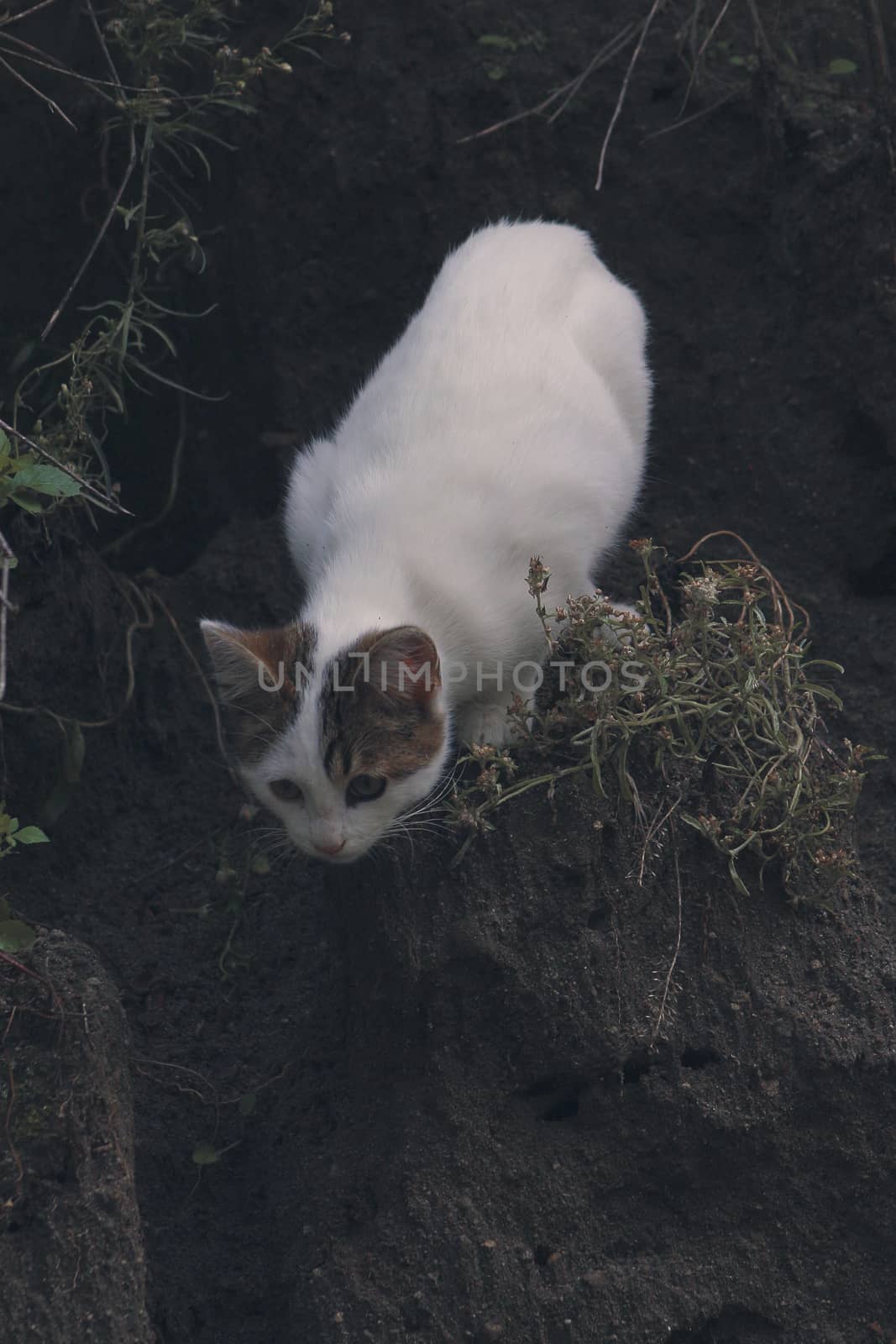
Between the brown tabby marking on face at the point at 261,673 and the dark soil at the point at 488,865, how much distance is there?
1.49 feet

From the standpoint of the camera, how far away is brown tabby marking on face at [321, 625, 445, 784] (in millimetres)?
2828

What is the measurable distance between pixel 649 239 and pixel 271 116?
1499 millimetres

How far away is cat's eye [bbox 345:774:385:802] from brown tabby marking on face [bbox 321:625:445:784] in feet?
0.10

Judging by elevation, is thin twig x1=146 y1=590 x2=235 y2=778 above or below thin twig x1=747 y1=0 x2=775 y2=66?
below

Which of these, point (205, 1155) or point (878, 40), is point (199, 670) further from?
point (878, 40)

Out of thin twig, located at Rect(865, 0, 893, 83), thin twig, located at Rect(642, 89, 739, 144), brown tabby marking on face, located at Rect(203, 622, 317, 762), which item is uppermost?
thin twig, located at Rect(865, 0, 893, 83)

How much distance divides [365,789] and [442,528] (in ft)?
2.49

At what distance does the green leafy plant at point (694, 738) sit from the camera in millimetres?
2963

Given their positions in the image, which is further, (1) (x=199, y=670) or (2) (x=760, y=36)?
(2) (x=760, y=36)

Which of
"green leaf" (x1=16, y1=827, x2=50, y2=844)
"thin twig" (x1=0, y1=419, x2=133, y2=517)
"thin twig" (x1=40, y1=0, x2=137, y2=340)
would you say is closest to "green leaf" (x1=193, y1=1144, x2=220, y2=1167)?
"green leaf" (x1=16, y1=827, x2=50, y2=844)

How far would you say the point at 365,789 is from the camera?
9.66 feet

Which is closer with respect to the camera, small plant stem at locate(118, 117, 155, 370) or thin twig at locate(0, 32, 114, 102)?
thin twig at locate(0, 32, 114, 102)

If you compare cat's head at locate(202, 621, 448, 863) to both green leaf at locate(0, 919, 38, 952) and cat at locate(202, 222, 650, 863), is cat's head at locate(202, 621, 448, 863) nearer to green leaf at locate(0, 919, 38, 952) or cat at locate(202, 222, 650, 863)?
cat at locate(202, 222, 650, 863)

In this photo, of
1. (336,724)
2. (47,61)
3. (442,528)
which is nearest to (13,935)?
(336,724)
